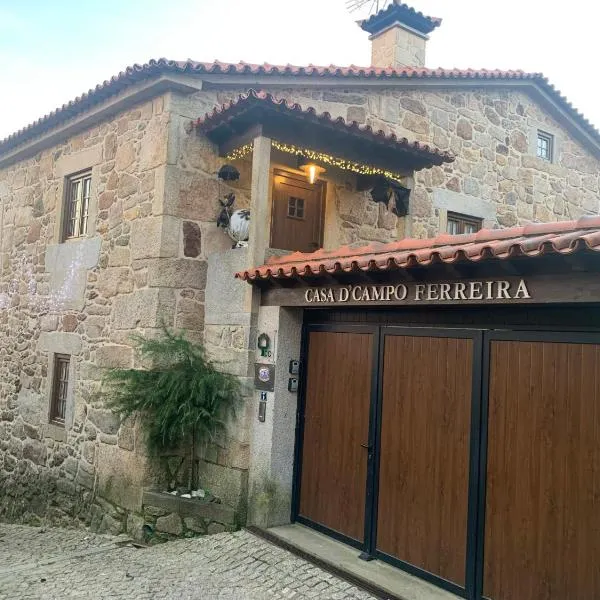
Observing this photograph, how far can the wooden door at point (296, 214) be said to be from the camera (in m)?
7.24

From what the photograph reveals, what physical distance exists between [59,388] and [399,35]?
7.72 meters

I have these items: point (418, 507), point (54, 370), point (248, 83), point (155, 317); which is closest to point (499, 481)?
point (418, 507)

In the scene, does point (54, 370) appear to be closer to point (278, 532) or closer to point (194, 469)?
point (194, 469)

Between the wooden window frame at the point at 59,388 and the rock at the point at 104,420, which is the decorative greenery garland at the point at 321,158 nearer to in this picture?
the rock at the point at 104,420

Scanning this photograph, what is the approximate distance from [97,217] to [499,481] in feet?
19.8

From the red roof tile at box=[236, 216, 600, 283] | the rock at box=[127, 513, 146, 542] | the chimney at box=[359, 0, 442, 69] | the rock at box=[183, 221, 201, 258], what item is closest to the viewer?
the red roof tile at box=[236, 216, 600, 283]

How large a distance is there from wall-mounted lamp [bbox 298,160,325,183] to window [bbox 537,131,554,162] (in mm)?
5264

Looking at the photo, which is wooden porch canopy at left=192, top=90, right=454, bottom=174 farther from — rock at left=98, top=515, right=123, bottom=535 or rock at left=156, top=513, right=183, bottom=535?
rock at left=98, top=515, right=123, bottom=535

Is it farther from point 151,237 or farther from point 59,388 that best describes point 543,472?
point 59,388

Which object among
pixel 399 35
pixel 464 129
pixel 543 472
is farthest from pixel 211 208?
pixel 399 35

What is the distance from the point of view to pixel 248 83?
727cm

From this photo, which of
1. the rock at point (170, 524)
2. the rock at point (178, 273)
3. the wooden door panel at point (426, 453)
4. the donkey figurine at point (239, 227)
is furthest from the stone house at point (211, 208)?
the wooden door panel at point (426, 453)

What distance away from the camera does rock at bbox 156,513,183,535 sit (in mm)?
6180

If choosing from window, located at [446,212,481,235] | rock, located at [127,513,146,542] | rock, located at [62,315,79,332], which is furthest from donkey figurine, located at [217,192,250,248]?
window, located at [446,212,481,235]
